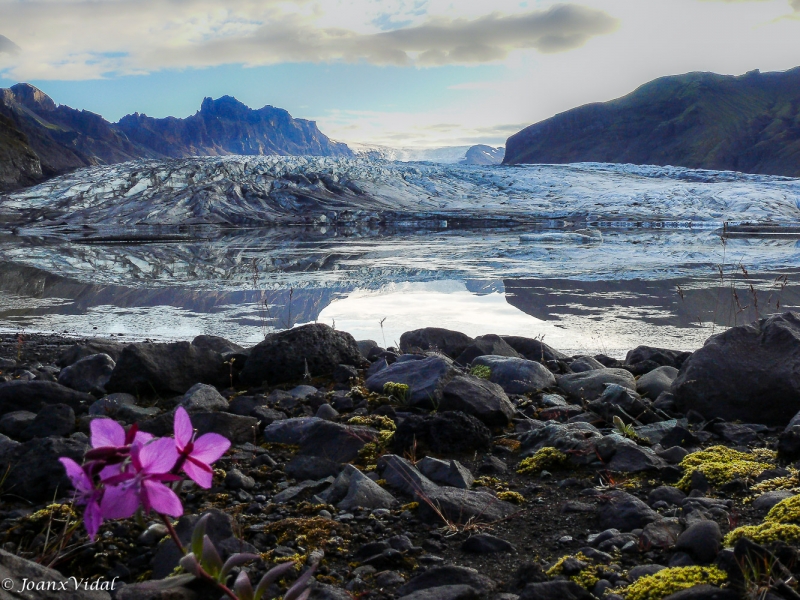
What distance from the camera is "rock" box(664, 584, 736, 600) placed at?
1.39 m

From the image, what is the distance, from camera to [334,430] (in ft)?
8.88

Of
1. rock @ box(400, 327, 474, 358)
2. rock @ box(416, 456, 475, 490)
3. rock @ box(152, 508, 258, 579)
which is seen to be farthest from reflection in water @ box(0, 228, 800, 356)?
rock @ box(152, 508, 258, 579)

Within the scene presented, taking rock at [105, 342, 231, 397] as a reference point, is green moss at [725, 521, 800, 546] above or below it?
below

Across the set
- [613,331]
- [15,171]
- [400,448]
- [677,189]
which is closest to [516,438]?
[400,448]

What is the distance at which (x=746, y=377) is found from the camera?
3094 mm

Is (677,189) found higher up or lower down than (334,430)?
higher up

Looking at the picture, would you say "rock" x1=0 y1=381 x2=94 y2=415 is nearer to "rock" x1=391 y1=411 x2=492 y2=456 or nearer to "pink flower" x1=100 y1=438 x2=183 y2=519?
"rock" x1=391 y1=411 x2=492 y2=456

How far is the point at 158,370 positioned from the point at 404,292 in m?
4.48

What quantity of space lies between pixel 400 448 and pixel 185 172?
31754 millimetres

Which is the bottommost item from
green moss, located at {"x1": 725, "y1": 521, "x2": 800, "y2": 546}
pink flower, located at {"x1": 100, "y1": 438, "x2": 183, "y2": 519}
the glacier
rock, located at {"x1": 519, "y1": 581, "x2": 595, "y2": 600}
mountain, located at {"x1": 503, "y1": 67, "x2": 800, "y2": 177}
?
rock, located at {"x1": 519, "y1": 581, "x2": 595, "y2": 600}

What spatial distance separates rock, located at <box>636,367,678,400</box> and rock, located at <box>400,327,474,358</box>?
4.20 feet

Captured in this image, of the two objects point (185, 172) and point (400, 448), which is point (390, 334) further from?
point (185, 172)

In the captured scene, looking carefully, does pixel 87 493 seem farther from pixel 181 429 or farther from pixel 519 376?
pixel 519 376

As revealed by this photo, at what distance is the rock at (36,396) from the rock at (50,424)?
0.31 m
